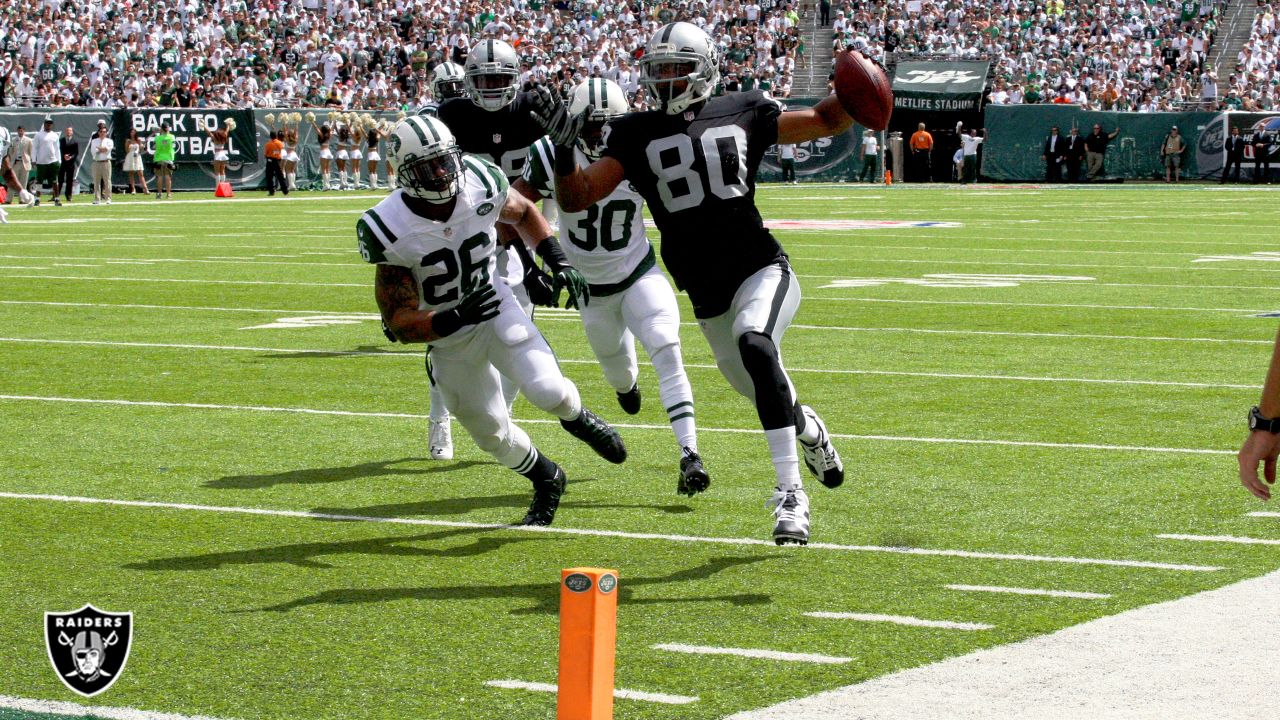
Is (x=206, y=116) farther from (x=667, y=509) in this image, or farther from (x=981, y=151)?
(x=667, y=509)

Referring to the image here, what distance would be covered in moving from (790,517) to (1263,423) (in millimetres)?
2816

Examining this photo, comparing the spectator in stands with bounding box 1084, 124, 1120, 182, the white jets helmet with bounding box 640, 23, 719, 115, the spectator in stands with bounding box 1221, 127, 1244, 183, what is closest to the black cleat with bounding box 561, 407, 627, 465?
the white jets helmet with bounding box 640, 23, 719, 115

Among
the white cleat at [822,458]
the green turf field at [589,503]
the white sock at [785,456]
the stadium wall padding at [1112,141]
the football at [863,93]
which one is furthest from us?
the stadium wall padding at [1112,141]

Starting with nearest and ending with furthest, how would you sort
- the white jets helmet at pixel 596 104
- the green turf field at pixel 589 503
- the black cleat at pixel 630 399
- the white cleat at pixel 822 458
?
the green turf field at pixel 589 503, the white cleat at pixel 822 458, the white jets helmet at pixel 596 104, the black cleat at pixel 630 399

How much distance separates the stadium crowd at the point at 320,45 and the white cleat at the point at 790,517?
109 ft

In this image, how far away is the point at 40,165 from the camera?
3338cm

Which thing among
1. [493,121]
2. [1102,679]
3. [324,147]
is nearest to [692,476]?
[493,121]

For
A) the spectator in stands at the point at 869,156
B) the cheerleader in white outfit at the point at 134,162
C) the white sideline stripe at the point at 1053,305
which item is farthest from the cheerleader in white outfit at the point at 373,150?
the white sideline stripe at the point at 1053,305

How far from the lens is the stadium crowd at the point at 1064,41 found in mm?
43656

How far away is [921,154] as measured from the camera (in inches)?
1689

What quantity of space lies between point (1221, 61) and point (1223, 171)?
17.1 feet

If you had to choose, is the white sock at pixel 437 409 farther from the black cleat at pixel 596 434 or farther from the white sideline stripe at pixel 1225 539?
the white sideline stripe at pixel 1225 539

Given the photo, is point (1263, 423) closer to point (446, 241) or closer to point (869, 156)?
point (446, 241)

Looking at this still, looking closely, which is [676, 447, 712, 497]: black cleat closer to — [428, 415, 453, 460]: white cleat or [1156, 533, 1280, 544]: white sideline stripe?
[428, 415, 453, 460]: white cleat
